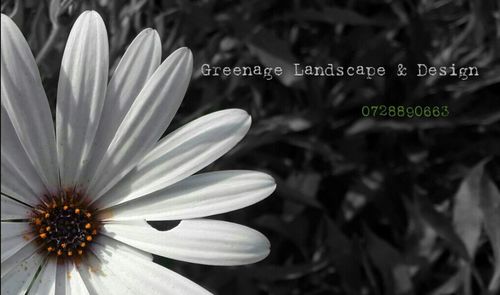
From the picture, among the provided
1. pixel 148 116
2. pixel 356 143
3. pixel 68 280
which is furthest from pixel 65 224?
pixel 356 143

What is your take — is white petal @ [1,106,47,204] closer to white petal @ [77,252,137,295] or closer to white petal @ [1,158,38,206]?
white petal @ [1,158,38,206]

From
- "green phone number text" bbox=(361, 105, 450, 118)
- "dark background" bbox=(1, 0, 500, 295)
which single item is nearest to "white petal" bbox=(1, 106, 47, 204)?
"dark background" bbox=(1, 0, 500, 295)

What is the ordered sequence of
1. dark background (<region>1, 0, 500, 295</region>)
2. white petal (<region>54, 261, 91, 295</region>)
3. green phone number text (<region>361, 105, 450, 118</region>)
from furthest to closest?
green phone number text (<region>361, 105, 450, 118</region>)
dark background (<region>1, 0, 500, 295</region>)
white petal (<region>54, 261, 91, 295</region>)

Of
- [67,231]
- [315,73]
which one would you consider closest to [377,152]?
[315,73]

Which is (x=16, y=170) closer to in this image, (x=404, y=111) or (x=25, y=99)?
(x=25, y=99)

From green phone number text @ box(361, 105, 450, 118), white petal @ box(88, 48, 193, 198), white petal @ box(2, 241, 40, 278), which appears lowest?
white petal @ box(2, 241, 40, 278)

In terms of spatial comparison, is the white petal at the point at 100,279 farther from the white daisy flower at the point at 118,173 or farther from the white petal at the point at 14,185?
the white petal at the point at 14,185
